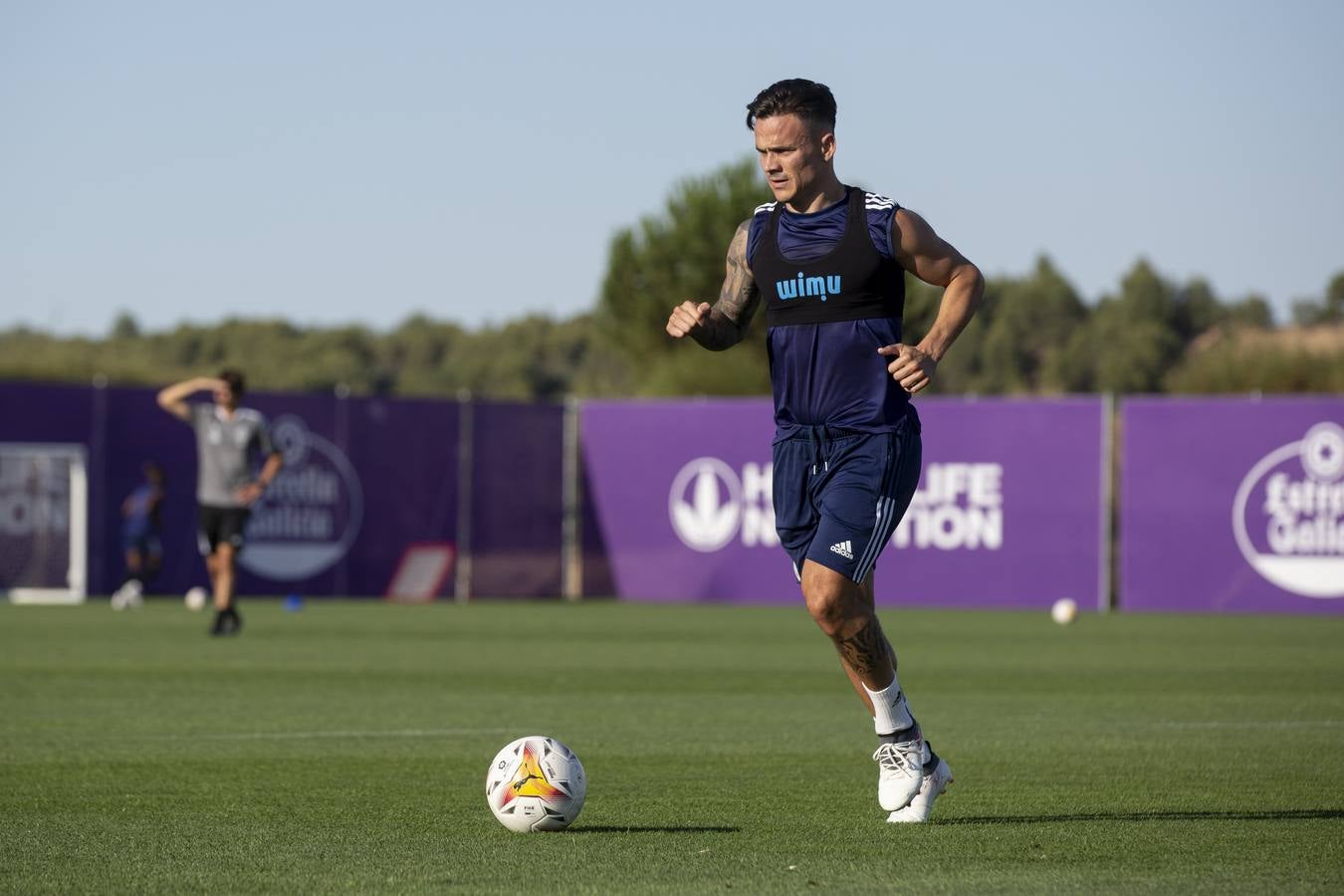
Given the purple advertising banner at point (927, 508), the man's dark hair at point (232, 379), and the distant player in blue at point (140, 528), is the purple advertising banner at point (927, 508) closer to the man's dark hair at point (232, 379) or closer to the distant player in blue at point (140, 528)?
the distant player in blue at point (140, 528)

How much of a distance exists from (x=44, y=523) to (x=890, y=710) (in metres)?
20.2

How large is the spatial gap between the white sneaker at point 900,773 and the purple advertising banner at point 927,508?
1959cm

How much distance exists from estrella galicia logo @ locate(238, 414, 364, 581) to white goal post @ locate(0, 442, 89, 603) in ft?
7.23

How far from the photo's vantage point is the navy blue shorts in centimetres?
700

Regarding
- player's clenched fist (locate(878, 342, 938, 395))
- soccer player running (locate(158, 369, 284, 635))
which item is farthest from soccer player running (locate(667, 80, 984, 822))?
soccer player running (locate(158, 369, 284, 635))

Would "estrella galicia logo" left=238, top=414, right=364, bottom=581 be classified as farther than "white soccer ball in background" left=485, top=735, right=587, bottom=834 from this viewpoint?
Yes

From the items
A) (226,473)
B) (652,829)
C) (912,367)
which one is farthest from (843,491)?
(226,473)

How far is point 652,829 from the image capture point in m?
6.90

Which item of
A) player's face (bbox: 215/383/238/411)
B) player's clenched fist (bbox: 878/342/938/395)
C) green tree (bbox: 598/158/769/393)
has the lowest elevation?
player's clenched fist (bbox: 878/342/938/395)

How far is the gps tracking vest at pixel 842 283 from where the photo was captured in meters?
7.16

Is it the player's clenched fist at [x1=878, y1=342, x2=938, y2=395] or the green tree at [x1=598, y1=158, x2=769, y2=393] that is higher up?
the green tree at [x1=598, y1=158, x2=769, y2=393]

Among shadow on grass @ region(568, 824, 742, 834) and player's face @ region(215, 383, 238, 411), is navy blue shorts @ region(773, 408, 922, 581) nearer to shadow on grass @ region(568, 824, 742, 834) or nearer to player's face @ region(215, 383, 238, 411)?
shadow on grass @ region(568, 824, 742, 834)

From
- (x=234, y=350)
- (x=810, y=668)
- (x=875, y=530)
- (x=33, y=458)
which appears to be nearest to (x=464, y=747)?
(x=875, y=530)

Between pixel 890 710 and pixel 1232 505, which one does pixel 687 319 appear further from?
pixel 1232 505
